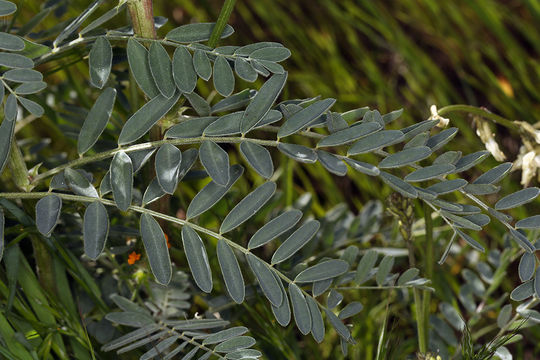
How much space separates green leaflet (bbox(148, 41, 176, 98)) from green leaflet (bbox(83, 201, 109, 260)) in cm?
13

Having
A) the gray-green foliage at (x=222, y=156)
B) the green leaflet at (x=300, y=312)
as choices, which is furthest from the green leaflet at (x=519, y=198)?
the green leaflet at (x=300, y=312)

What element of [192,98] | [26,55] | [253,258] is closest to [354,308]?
[253,258]

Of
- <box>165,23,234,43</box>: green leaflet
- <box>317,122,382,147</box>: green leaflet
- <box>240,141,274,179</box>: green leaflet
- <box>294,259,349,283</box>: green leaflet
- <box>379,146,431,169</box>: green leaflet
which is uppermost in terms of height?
<box>165,23,234,43</box>: green leaflet

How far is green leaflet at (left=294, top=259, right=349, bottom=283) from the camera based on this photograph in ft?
2.20

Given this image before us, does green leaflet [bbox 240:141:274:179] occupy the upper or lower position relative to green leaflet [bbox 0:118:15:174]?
lower

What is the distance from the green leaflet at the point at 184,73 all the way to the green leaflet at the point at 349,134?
14cm

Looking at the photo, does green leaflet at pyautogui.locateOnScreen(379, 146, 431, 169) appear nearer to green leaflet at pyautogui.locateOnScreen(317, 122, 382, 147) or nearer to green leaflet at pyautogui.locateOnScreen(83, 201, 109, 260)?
green leaflet at pyautogui.locateOnScreen(317, 122, 382, 147)

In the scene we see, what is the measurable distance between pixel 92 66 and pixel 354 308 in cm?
38

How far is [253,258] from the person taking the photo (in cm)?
64

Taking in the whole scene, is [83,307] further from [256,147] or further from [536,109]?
[536,109]

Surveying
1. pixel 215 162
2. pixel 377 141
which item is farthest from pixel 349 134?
pixel 215 162

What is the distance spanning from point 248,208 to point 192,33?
19 centimetres

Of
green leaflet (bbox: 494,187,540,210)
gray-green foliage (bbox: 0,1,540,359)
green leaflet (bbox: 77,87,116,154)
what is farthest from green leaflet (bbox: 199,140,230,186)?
green leaflet (bbox: 494,187,540,210)

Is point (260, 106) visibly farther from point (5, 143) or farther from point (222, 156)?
point (5, 143)
